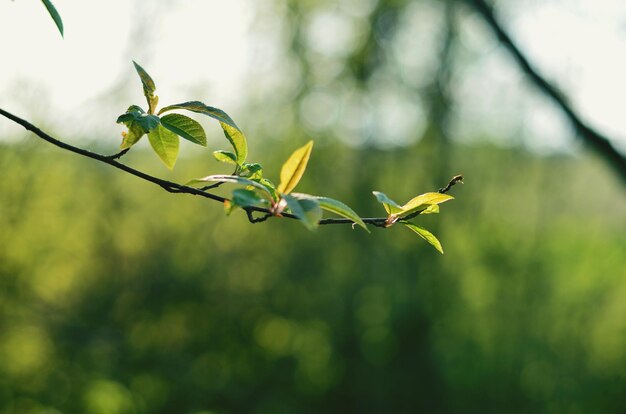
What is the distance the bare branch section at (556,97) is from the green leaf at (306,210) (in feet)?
4.61

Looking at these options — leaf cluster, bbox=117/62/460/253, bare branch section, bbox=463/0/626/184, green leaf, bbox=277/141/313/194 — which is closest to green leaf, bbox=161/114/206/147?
leaf cluster, bbox=117/62/460/253

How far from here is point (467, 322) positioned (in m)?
4.01

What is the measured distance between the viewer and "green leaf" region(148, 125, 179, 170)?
2.16 ft

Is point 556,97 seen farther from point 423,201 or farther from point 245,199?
point 245,199

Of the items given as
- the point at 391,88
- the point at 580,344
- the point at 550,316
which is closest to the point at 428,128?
the point at 391,88

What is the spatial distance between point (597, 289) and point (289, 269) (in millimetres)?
2144

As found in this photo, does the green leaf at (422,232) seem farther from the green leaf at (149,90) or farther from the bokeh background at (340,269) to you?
the bokeh background at (340,269)

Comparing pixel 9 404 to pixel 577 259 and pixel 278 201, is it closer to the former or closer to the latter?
pixel 278 201

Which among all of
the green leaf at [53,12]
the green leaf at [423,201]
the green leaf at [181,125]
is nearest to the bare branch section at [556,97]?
the green leaf at [423,201]

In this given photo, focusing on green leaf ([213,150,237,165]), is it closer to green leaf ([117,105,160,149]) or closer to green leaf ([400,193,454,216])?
green leaf ([117,105,160,149])

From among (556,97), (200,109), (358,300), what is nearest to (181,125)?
(200,109)

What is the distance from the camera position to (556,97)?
1.75 m

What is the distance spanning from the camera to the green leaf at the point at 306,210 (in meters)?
0.47

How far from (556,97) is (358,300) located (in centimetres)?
240
